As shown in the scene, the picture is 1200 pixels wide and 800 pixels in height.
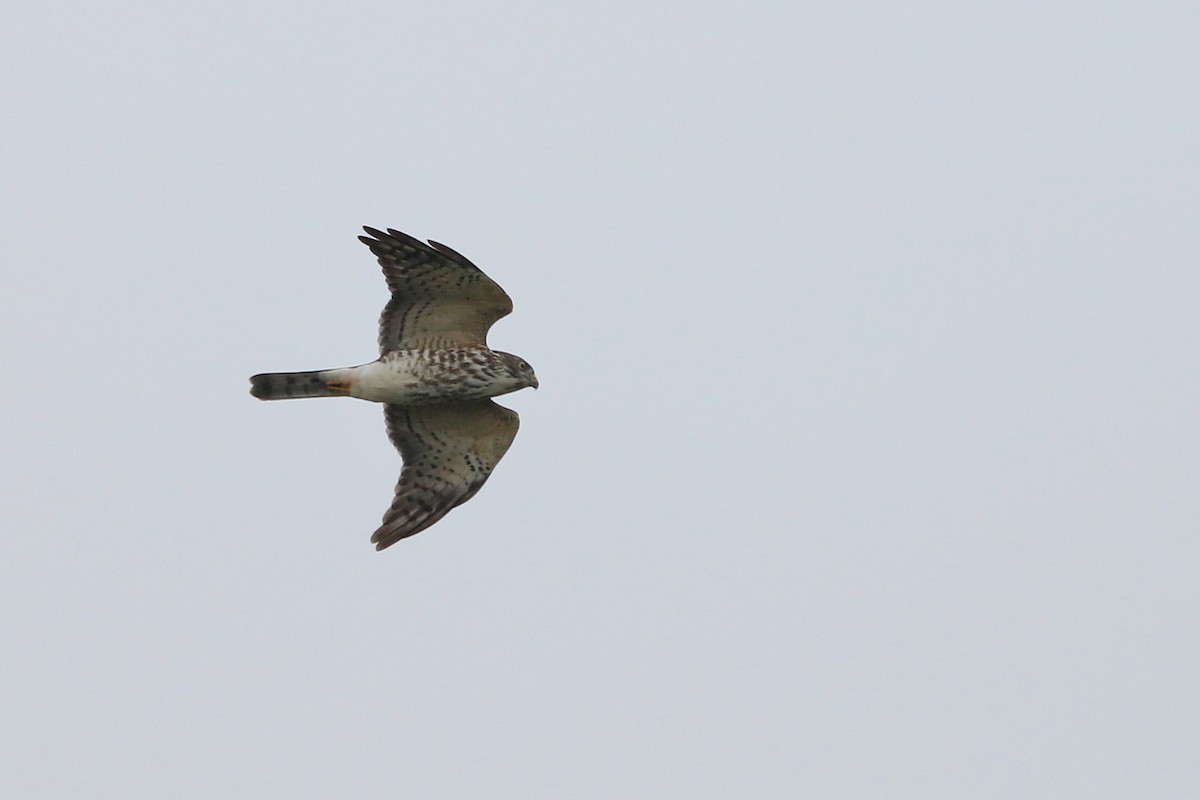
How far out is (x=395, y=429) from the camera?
16234mm

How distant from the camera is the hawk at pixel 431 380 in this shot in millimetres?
15461

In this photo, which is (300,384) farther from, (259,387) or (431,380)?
(431,380)

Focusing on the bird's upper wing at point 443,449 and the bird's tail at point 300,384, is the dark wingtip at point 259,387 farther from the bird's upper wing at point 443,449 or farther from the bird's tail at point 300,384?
the bird's upper wing at point 443,449

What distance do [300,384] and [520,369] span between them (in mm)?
1789

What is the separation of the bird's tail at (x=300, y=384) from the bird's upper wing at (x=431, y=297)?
42cm

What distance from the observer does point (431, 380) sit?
15602 millimetres

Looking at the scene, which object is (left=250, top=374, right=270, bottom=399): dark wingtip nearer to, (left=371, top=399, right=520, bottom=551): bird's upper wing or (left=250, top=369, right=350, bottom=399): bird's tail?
(left=250, top=369, right=350, bottom=399): bird's tail

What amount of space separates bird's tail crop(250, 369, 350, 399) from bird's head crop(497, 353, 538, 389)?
1.29 metres

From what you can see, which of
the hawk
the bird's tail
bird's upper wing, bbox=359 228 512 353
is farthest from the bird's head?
the bird's tail

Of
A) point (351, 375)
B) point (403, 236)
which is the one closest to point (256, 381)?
point (351, 375)

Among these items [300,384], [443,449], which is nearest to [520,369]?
[443,449]

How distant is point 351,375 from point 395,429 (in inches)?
28.1

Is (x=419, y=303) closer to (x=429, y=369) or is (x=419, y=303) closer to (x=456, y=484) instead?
(x=429, y=369)

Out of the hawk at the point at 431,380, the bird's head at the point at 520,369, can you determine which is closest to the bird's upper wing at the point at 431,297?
the hawk at the point at 431,380
